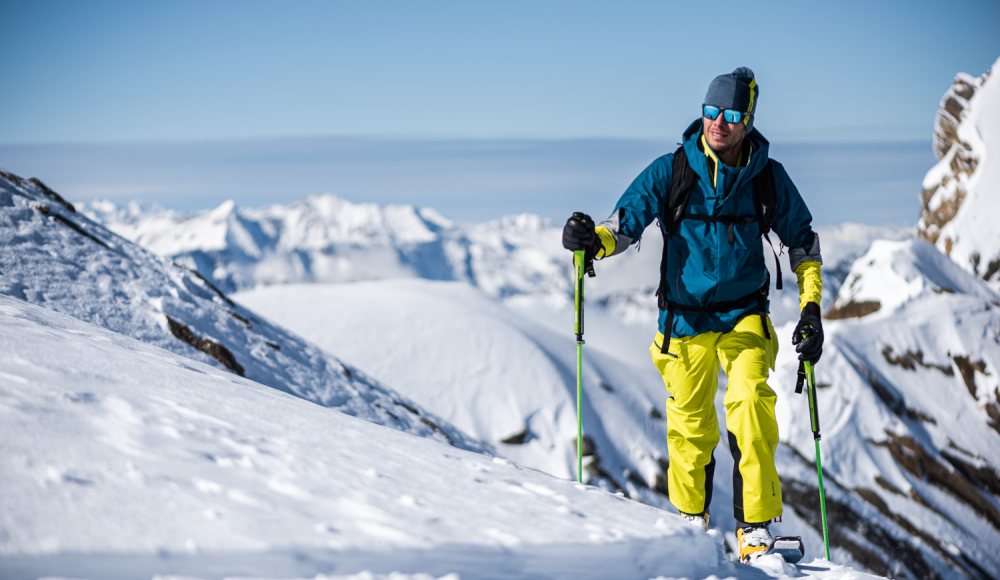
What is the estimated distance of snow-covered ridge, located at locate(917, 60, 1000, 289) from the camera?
70.1m

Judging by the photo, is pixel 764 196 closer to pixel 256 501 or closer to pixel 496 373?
pixel 256 501

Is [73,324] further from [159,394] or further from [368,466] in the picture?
[368,466]

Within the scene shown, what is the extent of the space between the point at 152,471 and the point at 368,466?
1129 mm

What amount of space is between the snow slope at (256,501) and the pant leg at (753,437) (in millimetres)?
653

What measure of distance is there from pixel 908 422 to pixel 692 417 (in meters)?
35.4

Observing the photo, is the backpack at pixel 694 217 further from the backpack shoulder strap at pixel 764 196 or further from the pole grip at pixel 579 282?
the pole grip at pixel 579 282

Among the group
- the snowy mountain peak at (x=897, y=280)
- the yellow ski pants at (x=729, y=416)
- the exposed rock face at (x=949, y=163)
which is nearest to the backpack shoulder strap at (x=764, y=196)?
the yellow ski pants at (x=729, y=416)

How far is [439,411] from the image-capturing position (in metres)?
18.0

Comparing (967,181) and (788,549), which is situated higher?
(967,181)

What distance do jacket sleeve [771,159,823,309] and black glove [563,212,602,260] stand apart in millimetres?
1606

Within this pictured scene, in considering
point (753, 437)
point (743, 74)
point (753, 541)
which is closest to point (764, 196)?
point (743, 74)

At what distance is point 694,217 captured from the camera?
548 centimetres

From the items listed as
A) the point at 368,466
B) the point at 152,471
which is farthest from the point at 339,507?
the point at 152,471

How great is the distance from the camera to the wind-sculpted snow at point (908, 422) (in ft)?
87.9
